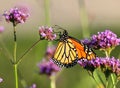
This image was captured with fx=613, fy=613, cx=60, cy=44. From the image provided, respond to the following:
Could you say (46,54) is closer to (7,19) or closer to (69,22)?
(7,19)

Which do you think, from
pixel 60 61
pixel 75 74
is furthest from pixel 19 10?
pixel 75 74

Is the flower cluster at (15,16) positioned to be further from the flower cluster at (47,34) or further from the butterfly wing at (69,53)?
the butterfly wing at (69,53)

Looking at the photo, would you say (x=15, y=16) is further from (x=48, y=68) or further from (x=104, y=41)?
(x=48, y=68)

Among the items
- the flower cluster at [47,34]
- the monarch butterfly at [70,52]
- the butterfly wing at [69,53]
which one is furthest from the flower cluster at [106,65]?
the flower cluster at [47,34]

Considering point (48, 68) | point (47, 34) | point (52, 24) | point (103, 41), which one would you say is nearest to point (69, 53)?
point (103, 41)

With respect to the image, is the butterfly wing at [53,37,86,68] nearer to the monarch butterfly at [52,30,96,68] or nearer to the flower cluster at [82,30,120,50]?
the monarch butterfly at [52,30,96,68]

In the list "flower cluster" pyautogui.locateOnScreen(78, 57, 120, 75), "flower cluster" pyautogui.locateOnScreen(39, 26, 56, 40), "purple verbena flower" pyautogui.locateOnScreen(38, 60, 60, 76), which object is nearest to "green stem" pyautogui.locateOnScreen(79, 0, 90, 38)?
"purple verbena flower" pyautogui.locateOnScreen(38, 60, 60, 76)
